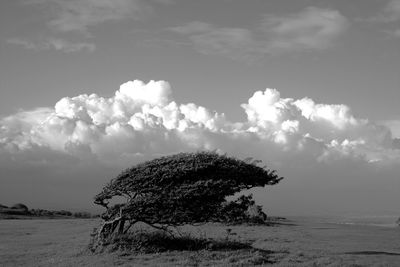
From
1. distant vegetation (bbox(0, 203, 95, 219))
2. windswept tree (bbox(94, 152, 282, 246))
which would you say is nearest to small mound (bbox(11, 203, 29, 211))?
distant vegetation (bbox(0, 203, 95, 219))

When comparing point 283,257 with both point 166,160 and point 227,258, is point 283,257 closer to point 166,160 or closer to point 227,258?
point 227,258

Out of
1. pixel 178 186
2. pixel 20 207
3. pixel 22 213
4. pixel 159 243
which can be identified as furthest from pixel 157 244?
pixel 20 207

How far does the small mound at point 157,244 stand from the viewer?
3109 cm

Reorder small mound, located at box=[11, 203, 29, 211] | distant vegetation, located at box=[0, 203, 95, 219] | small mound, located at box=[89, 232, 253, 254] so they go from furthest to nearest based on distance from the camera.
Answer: small mound, located at box=[11, 203, 29, 211]
distant vegetation, located at box=[0, 203, 95, 219]
small mound, located at box=[89, 232, 253, 254]

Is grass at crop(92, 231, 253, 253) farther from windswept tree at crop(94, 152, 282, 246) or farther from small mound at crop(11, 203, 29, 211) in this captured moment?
small mound at crop(11, 203, 29, 211)

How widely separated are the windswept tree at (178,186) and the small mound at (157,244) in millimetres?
857

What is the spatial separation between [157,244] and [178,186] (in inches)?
136

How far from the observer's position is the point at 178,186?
31.9 meters

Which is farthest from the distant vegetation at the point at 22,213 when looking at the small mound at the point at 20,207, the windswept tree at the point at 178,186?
the windswept tree at the point at 178,186

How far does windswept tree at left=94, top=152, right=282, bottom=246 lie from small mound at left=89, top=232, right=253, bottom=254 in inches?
33.7

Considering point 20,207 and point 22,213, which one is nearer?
point 22,213

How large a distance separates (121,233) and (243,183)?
761cm

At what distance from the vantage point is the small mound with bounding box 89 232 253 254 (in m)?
31.1

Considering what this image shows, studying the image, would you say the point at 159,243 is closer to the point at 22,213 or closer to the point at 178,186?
the point at 178,186
